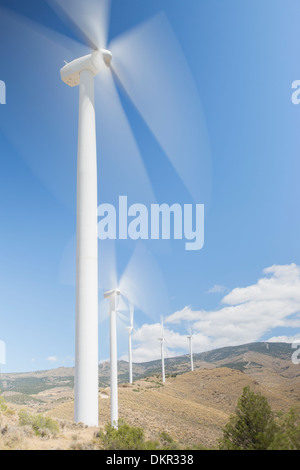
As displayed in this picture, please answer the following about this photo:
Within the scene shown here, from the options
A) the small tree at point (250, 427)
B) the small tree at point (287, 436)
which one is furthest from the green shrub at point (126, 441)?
the small tree at point (287, 436)

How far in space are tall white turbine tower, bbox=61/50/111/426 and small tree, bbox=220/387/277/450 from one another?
7309 millimetres

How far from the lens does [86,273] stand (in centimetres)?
2422

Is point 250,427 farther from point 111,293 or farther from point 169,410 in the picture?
point 169,410

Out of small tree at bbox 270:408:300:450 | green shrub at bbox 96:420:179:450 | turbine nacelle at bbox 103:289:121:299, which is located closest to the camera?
small tree at bbox 270:408:300:450

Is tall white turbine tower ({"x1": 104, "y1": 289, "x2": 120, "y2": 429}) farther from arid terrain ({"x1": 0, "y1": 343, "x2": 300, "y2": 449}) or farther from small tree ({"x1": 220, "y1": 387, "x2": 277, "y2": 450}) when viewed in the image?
small tree ({"x1": 220, "y1": 387, "x2": 277, "y2": 450})

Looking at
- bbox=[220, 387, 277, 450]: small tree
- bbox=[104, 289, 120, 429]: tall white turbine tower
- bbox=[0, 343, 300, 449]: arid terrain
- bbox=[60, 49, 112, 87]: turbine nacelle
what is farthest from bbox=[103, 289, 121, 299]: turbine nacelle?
bbox=[220, 387, 277, 450]: small tree

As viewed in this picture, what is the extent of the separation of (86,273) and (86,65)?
14.3 metres

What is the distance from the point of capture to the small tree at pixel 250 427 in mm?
17614

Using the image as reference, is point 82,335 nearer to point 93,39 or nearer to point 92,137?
point 92,137

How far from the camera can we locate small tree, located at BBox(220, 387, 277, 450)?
17.6 metres

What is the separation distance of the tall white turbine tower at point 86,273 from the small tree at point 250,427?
731cm

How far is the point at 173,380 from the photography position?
392ft
